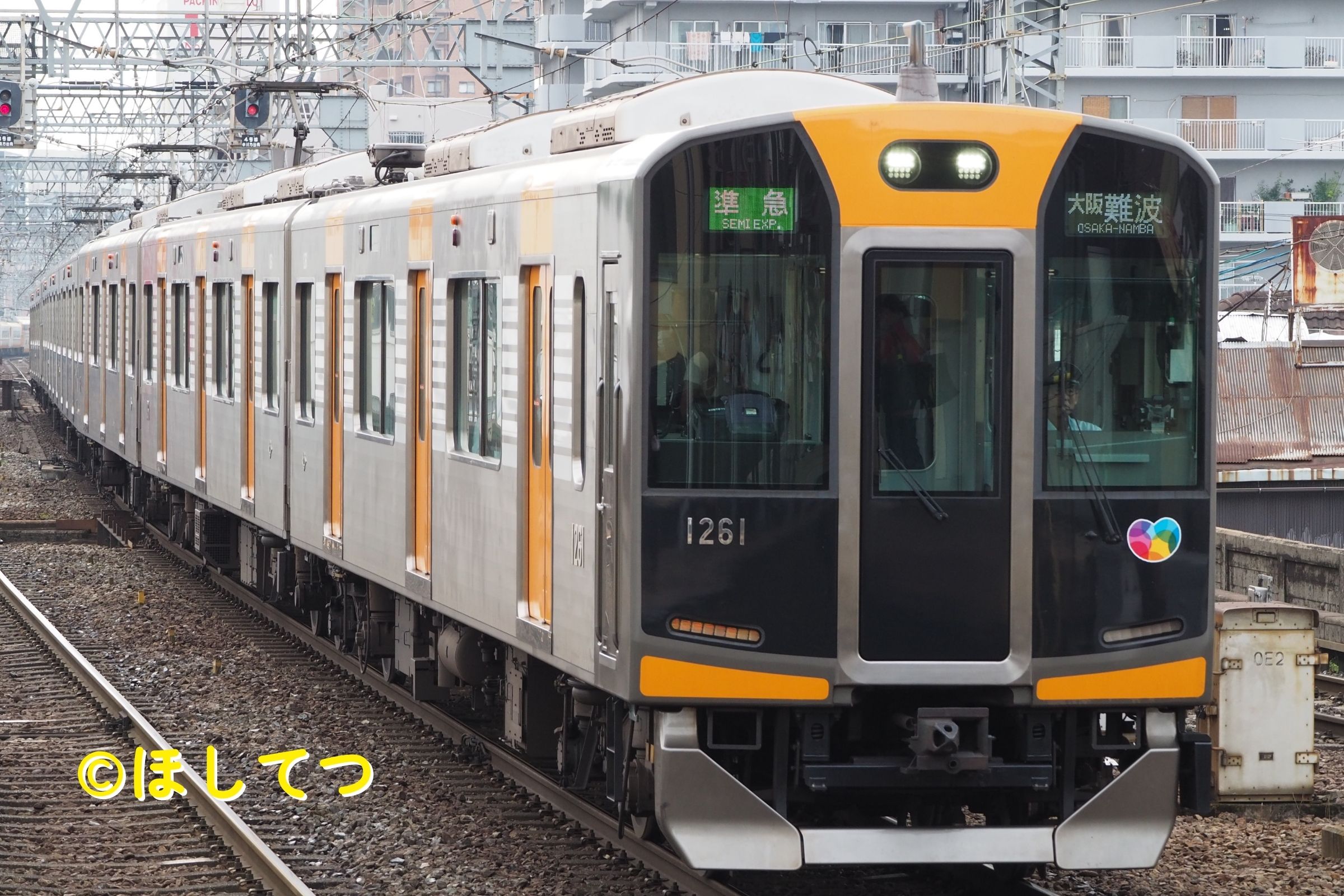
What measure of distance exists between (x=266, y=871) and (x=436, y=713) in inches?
118

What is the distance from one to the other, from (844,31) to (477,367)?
1697 inches

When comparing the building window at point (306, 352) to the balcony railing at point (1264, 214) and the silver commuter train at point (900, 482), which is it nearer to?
the silver commuter train at point (900, 482)

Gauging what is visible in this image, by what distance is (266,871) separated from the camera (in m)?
7.67

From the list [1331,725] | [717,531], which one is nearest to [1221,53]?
[1331,725]

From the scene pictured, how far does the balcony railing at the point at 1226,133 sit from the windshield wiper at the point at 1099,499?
4447 centimetres

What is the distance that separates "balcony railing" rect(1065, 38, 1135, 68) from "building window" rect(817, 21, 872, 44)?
4.85m

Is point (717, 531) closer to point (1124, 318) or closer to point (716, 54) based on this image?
point (1124, 318)

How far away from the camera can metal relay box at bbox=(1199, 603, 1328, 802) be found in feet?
28.3

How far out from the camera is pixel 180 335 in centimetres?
1747

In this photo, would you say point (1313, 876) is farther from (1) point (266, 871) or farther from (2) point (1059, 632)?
(1) point (266, 871)

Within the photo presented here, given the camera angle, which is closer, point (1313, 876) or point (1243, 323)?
point (1313, 876)

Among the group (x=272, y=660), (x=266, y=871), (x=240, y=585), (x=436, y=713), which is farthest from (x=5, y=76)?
(x=266, y=871)

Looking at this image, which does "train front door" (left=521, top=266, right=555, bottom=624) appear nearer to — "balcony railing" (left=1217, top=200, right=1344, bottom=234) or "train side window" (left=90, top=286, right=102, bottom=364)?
"train side window" (left=90, top=286, right=102, bottom=364)

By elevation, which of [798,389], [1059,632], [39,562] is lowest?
[39,562]
